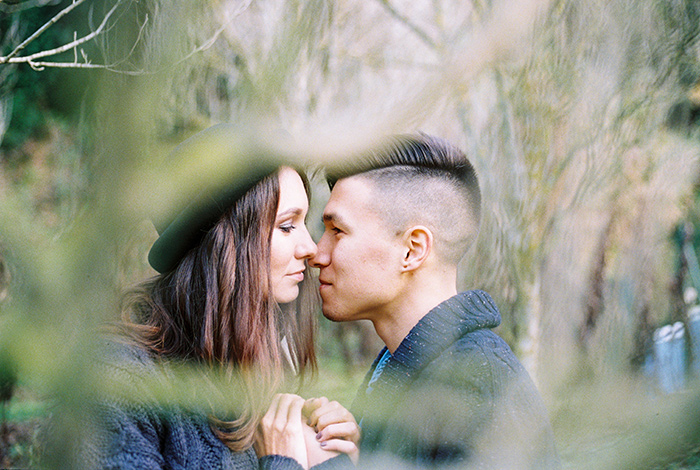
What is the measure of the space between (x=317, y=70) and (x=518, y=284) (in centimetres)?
56

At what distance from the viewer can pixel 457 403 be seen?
722 millimetres

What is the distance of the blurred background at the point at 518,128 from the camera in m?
0.67

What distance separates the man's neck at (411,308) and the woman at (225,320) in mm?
161

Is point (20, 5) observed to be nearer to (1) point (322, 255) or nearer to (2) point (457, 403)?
(1) point (322, 255)

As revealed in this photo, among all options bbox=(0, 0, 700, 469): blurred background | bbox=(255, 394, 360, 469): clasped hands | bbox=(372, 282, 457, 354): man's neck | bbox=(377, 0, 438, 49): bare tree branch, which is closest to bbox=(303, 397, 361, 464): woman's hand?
bbox=(255, 394, 360, 469): clasped hands

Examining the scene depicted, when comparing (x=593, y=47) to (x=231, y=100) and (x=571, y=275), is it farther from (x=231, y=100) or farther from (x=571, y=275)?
(x=231, y=100)

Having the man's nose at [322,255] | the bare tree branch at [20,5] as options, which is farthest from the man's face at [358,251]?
the bare tree branch at [20,5]

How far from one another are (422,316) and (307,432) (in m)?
0.25

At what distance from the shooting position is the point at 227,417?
29.0 inches

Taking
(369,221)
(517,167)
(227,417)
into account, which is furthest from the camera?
(517,167)

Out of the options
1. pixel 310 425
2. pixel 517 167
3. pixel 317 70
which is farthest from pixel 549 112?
pixel 310 425

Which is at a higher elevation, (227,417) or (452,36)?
(452,36)

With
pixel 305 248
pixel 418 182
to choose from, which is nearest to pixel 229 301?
pixel 305 248

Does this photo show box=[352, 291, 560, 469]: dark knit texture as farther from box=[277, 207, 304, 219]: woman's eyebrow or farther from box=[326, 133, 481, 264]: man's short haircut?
box=[277, 207, 304, 219]: woman's eyebrow
